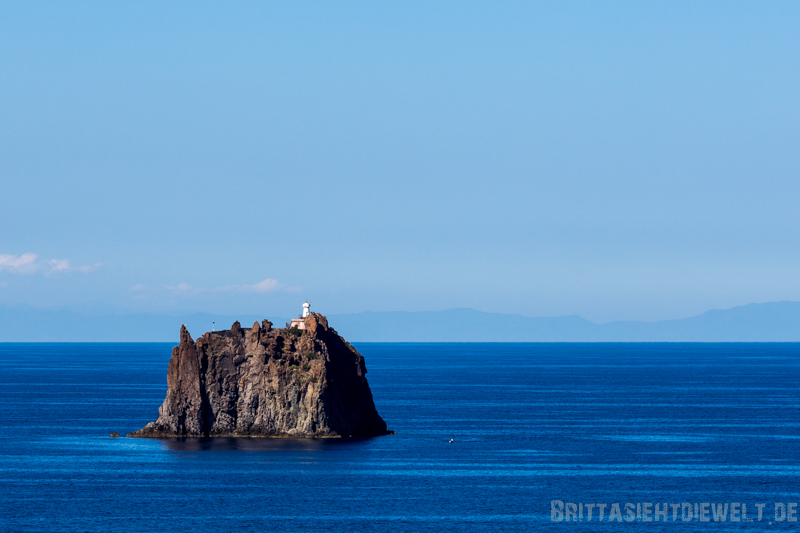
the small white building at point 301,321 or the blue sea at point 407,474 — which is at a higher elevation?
the small white building at point 301,321

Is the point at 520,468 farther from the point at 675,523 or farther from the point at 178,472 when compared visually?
the point at 178,472

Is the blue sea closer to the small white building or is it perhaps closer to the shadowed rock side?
the shadowed rock side

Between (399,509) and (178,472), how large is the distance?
2482 centimetres

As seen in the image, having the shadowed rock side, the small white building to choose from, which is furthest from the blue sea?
the small white building

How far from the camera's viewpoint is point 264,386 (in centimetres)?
11488

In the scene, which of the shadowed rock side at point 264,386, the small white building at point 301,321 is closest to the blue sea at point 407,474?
the shadowed rock side at point 264,386

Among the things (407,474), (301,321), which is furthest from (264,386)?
(407,474)

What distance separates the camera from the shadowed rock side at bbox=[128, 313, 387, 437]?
11394 centimetres

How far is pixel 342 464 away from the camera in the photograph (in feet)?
329

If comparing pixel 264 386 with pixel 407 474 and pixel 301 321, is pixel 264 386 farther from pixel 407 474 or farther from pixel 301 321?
pixel 407 474

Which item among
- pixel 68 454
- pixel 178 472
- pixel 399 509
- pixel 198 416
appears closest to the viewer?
pixel 399 509

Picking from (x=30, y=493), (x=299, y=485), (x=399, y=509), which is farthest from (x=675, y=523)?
(x=30, y=493)

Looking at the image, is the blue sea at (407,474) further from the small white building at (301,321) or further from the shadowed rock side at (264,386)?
the small white building at (301,321)

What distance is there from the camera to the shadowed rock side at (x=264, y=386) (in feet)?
374
